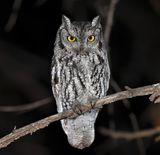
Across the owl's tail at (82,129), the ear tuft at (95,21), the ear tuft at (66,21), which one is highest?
the ear tuft at (66,21)

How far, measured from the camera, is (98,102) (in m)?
4.66

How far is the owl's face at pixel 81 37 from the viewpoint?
538cm

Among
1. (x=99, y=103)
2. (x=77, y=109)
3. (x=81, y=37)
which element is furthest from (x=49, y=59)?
(x=99, y=103)

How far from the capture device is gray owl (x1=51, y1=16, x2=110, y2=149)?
534cm

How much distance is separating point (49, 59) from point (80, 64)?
2654 mm

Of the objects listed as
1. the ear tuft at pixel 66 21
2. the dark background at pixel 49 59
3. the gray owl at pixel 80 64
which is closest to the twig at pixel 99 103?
the gray owl at pixel 80 64

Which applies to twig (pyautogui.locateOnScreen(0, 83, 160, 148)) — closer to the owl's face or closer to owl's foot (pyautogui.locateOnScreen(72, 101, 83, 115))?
owl's foot (pyautogui.locateOnScreen(72, 101, 83, 115))

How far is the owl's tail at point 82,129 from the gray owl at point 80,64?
0.99ft

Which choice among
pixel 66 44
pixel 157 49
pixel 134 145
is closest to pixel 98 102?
pixel 66 44

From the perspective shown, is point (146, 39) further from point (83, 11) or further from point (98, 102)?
point (98, 102)

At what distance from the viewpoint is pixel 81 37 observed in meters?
5.41

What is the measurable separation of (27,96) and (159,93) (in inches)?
146

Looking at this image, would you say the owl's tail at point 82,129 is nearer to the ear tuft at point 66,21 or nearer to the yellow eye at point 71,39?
the yellow eye at point 71,39

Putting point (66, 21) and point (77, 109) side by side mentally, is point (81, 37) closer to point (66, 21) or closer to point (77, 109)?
point (66, 21)
